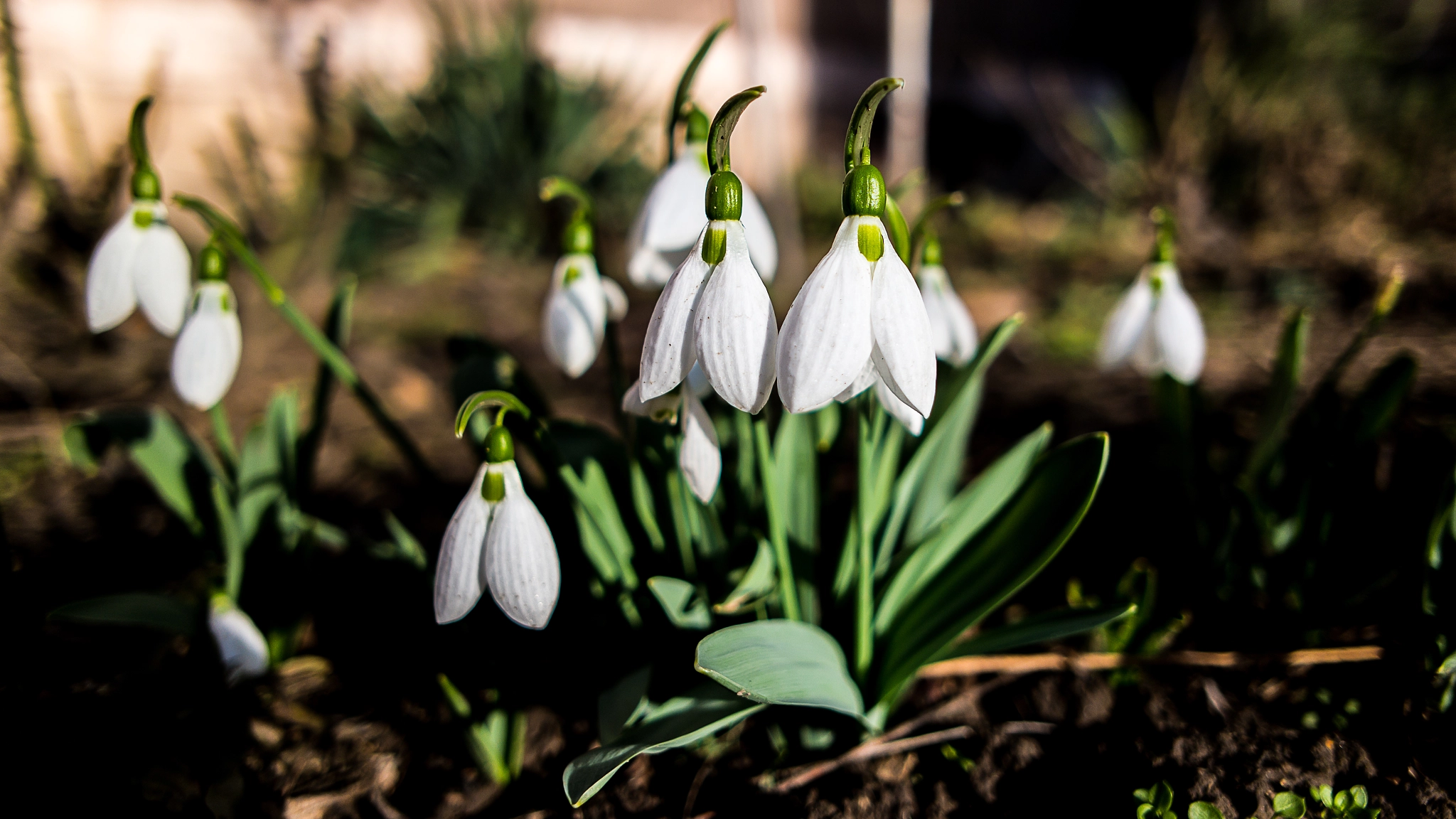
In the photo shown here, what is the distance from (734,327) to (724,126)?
0.18 m

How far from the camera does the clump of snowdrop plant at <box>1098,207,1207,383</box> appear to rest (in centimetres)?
111

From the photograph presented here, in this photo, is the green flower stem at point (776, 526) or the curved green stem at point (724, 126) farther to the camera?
the green flower stem at point (776, 526)

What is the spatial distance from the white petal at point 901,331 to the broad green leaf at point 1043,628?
0.40m

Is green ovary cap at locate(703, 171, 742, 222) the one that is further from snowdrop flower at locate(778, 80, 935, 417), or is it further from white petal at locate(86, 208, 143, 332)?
white petal at locate(86, 208, 143, 332)

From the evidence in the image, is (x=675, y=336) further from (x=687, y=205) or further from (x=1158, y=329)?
(x=1158, y=329)

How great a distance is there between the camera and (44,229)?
2.14m

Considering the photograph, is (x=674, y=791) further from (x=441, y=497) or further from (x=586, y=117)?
(x=586, y=117)

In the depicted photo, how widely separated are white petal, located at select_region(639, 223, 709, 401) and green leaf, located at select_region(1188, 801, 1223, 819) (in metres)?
0.78

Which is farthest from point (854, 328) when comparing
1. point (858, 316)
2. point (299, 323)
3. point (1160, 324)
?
point (299, 323)

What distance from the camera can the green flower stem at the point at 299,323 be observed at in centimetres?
101

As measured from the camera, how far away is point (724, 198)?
2.15 ft

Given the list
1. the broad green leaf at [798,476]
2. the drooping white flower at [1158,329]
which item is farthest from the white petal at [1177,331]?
the broad green leaf at [798,476]

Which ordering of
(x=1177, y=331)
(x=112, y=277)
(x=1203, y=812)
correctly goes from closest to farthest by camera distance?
(x=1203, y=812) < (x=112, y=277) < (x=1177, y=331)

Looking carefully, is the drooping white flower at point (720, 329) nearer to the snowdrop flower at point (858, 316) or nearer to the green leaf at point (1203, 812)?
the snowdrop flower at point (858, 316)
